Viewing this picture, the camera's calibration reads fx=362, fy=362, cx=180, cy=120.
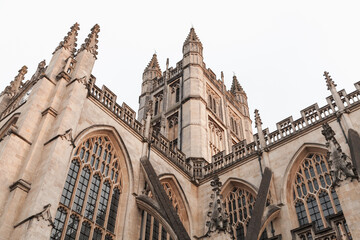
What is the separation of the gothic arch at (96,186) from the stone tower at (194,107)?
669cm

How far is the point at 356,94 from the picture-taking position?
15383 mm

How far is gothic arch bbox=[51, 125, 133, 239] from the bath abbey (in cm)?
4

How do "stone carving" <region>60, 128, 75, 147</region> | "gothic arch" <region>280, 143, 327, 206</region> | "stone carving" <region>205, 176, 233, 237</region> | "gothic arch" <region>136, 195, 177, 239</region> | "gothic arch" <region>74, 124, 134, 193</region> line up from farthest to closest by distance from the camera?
"gothic arch" <region>280, 143, 327, 206</region>
"gothic arch" <region>74, 124, 134, 193</region>
"gothic arch" <region>136, 195, 177, 239</region>
"stone carving" <region>60, 128, 75, 147</region>
"stone carving" <region>205, 176, 233, 237</region>

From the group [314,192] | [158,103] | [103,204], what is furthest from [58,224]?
[158,103]

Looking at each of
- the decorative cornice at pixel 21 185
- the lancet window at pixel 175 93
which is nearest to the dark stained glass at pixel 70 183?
the decorative cornice at pixel 21 185

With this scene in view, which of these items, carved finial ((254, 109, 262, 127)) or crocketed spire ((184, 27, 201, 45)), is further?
crocketed spire ((184, 27, 201, 45))

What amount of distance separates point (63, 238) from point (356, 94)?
1277 cm

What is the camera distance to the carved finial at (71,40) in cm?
1586

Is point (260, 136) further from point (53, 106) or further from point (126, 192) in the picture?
point (53, 106)

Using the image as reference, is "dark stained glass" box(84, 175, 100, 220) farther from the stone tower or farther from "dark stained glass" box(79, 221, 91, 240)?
the stone tower

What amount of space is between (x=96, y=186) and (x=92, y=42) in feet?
22.9

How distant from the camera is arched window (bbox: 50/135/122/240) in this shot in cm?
1145

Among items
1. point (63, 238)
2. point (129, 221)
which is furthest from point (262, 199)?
point (63, 238)

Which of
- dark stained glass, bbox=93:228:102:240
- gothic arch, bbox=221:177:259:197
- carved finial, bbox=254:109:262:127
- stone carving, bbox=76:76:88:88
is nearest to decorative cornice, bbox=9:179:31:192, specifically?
dark stained glass, bbox=93:228:102:240
